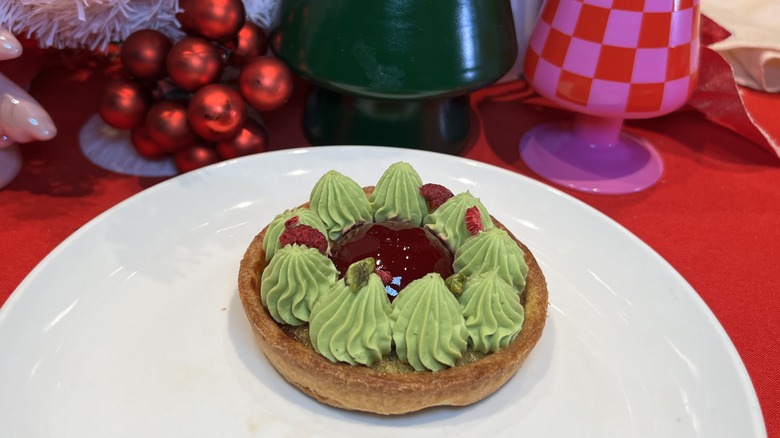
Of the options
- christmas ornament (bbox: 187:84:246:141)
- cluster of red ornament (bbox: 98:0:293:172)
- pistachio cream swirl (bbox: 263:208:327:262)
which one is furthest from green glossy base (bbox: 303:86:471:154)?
pistachio cream swirl (bbox: 263:208:327:262)

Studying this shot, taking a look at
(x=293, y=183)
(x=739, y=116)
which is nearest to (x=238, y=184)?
(x=293, y=183)

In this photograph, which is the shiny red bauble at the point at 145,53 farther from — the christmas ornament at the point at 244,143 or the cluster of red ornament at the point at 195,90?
the christmas ornament at the point at 244,143

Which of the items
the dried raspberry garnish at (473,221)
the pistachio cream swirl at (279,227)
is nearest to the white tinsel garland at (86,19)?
the pistachio cream swirl at (279,227)

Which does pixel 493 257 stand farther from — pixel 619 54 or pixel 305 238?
pixel 619 54

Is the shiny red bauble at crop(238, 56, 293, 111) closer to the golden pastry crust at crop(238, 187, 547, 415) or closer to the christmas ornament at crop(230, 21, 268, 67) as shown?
the christmas ornament at crop(230, 21, 268, 67)

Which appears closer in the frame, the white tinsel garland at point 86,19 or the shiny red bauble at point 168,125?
the white tinsel garland at point 86,19

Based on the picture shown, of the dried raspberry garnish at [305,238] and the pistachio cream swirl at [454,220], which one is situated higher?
the dried raspberry garnish at [305,238]

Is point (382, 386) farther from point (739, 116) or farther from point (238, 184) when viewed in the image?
point (739, 116)
